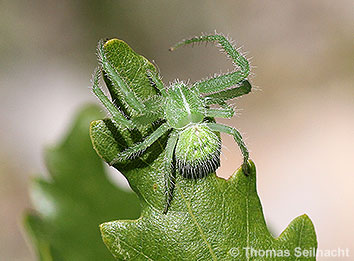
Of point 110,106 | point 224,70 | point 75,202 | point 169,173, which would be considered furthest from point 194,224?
point 224,70

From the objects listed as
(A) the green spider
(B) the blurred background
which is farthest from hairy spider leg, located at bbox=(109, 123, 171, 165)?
(B) the blurred background

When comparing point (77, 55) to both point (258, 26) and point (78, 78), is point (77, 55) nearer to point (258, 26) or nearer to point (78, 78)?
point (78, 78)

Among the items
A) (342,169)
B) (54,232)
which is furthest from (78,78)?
(54,232)

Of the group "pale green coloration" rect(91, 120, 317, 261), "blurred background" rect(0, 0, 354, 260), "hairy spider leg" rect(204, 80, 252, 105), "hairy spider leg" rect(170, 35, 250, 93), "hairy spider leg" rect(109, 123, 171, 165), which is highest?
"blurred background" rect(0, 0, 354, 260)

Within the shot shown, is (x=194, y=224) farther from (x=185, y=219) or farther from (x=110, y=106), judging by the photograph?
(x=110, y=106)

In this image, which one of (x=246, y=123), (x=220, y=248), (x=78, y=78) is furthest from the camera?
(x=78, y=78)

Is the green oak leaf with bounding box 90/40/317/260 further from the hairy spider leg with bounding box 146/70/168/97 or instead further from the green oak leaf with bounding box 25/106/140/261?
the green oak leaf with bounding box 25/106/140/261
